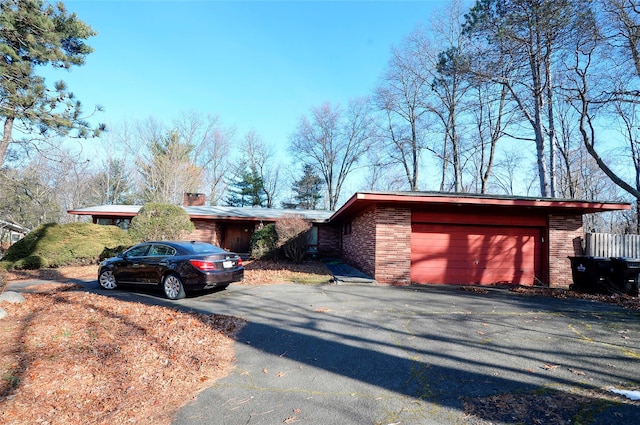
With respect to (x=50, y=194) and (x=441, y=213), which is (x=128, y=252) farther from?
(x=50, y=194)

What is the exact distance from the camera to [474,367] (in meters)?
3.83

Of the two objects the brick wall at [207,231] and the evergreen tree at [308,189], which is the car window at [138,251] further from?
the evergreen tree at [308,189]

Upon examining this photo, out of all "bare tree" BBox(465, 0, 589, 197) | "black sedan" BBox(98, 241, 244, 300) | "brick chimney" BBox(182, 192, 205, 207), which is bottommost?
"black sedan" BBox(98, 241, 244, 300)

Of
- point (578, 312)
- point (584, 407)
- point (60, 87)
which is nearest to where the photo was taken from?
point (584, 407)

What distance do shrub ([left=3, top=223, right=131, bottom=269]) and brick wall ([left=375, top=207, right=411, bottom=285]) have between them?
1190 centimetres

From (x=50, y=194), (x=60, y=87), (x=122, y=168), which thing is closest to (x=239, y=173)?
(x=122, y=168)

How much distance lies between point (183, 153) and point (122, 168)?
18.7 feet

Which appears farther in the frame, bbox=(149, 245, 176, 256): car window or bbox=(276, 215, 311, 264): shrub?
bbox=(276, 215, 311, 264): shrub

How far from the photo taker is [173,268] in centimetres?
759

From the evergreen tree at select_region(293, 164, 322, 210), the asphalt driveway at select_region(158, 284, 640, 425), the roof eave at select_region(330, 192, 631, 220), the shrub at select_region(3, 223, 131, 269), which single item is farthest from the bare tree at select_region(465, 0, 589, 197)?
the evergreen tree at select_region(293, 164, 322, 210)

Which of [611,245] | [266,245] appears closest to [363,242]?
[266,245]

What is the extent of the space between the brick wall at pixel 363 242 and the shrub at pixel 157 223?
7.72 meters

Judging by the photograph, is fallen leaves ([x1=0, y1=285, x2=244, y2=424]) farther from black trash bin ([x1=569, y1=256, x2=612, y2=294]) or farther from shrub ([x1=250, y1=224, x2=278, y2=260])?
black trash bin ([x1=569, y1=256, x2=612, y2=294])

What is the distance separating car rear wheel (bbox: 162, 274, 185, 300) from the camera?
24.8 feet
